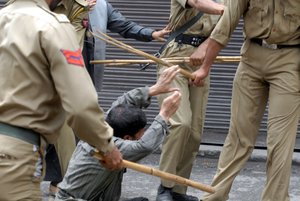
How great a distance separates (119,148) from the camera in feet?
17.6

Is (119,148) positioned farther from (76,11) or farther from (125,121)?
(76,11)

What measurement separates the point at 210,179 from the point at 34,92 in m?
4.22

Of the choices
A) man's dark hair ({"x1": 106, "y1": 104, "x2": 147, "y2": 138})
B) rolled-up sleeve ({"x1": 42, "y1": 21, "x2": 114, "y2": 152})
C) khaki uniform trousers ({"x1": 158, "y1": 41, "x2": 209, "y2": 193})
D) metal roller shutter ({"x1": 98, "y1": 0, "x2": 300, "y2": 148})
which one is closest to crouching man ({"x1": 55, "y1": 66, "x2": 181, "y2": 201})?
man's dark hair ({"x1": 106, "y1": 104, "x2": 147, "y2": 138})

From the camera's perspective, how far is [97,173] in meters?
5.31

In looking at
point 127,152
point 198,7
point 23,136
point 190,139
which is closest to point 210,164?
point 190,139

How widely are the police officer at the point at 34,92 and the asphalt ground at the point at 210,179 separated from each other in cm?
320

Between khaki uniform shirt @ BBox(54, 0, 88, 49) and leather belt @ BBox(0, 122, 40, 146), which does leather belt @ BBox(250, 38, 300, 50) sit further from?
leather belt @ BBox(0, 122, 40, 146)

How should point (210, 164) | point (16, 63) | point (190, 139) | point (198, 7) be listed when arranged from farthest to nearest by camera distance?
point (210, 164) < point (190, 139) < point (198, 7) < point (16, 63)

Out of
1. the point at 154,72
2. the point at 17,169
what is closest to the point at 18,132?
the point at 17,169

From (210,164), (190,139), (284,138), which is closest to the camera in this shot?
(284,138)

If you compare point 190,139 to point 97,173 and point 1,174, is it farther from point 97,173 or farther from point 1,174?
point 1,174

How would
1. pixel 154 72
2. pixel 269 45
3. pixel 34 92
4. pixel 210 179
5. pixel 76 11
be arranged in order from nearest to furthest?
pixel 34 92 < pixel 269 45 < pixel 76 11 < pixel 210 179 < pixel 154 72

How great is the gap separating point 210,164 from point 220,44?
2548 millimetres

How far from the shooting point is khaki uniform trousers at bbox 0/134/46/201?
4289 mm
